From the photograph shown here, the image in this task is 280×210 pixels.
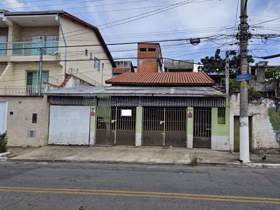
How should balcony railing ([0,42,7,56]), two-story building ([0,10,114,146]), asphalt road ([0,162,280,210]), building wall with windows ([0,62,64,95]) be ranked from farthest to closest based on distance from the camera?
balcony railing ([0,42,7,56])
building wall with windows ([0,62,64,95])
two-story building ([0,10,114,146])
asphalt road ([0,162,280,210])

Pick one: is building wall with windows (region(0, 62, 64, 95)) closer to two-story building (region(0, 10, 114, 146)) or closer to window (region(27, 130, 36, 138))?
two-story building (region(0, 10, 114, 146))

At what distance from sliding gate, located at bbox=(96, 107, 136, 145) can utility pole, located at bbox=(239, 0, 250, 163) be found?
22.9 feet

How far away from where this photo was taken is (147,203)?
21.7ft

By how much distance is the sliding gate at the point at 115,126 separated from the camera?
19.2 meters

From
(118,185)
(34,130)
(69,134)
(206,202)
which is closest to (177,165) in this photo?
(118,185)

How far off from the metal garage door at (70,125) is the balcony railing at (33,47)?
6749mm

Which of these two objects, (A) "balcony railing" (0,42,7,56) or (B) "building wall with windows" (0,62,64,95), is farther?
(A) "balcony railing" (0,42,7,56)

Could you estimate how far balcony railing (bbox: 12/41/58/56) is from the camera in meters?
24.7

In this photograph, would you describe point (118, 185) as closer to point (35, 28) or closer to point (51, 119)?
point (51, 119)

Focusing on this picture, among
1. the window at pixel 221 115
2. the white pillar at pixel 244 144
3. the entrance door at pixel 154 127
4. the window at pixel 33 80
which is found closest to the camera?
the white pillar at pixel 244 144

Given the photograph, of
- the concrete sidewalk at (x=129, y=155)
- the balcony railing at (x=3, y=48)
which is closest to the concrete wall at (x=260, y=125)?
the concrete sidewalk at (x=129, y=155)

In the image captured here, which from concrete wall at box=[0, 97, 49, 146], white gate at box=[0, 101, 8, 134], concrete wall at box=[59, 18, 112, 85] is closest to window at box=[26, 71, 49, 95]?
concrete wall at box=[59, 18, 112, 85]

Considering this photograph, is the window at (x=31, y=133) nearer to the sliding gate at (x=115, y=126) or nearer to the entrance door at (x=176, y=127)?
the sliding gate at (x=115, y=126)

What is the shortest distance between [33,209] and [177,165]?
8480 mm
